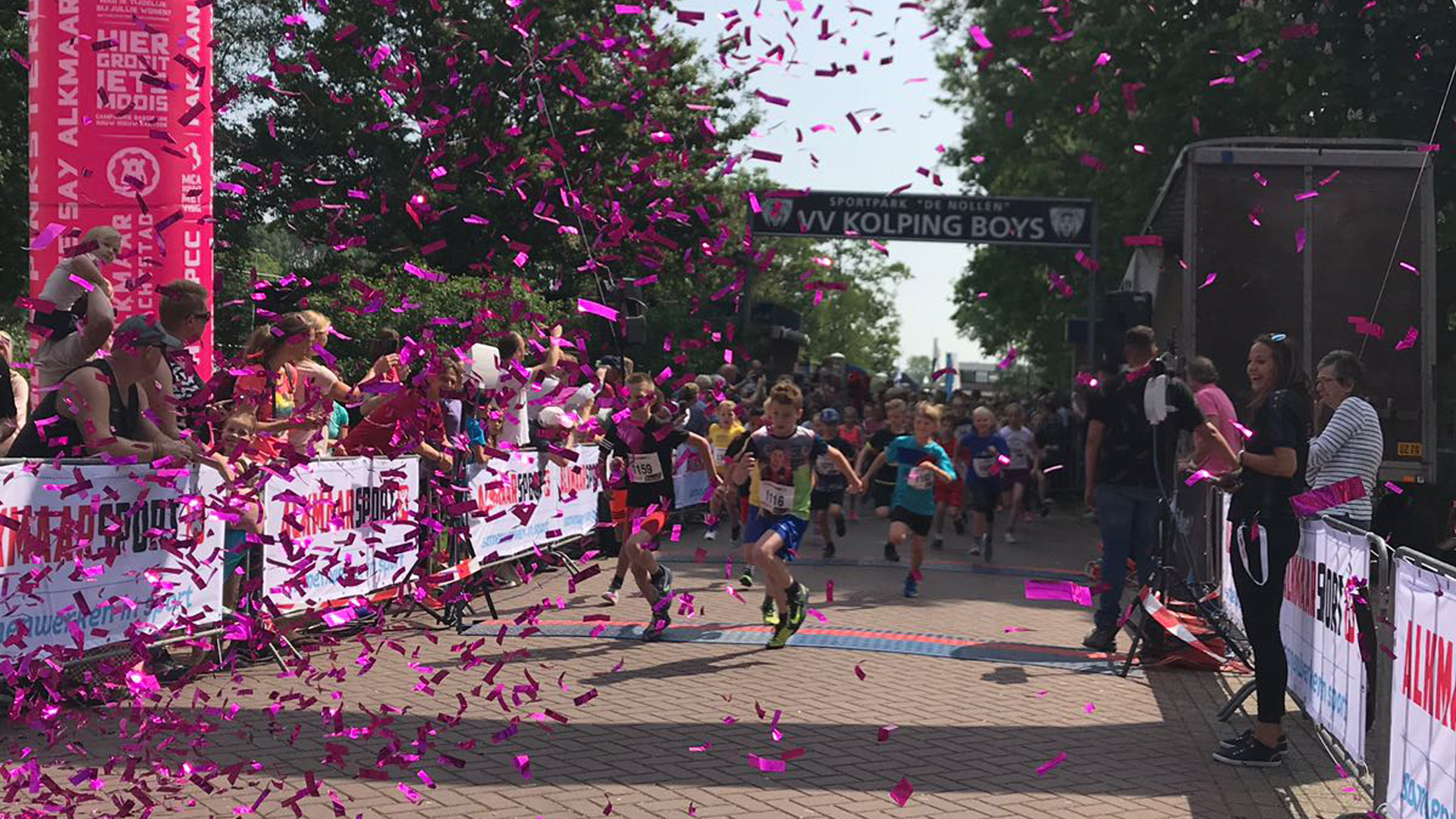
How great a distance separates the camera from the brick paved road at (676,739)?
633 cm

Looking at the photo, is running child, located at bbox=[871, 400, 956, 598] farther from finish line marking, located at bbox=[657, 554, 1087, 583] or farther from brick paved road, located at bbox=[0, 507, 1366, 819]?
brick paved road, located at bbox=[0, 507, 1366, 819]

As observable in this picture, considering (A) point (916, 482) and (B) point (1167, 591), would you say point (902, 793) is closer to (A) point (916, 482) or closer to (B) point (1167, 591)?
Result: (B) point (1167, 591)

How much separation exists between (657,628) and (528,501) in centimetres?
326

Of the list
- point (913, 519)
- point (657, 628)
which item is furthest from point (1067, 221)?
point (657, 628)

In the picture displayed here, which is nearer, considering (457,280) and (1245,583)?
(1245,583)

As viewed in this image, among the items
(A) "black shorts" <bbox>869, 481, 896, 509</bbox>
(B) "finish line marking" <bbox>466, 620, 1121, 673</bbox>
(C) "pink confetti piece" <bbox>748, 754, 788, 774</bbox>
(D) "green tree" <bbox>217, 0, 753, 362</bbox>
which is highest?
(D) "green tree" <bbox>217, 0, 753, 362</bbox>

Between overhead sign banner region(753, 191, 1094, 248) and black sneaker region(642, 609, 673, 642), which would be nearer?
black sneaker region(642, 609, 673, 642)

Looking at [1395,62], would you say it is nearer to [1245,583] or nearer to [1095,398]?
[1095,398]

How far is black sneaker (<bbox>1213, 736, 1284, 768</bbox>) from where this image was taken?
7.30m

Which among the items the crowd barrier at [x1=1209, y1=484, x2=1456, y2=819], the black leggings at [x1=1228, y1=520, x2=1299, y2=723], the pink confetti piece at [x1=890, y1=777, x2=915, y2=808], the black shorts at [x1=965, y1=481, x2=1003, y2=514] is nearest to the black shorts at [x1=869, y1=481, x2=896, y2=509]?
the black shorts at [x1=965, y1=481, x2=1003, y2=514]

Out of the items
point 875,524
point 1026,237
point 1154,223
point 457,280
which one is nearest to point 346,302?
point 457,280

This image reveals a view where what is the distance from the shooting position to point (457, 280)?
24578 mm

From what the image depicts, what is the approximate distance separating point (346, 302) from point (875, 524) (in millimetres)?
8862

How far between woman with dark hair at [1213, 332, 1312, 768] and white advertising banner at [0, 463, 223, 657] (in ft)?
16.5
